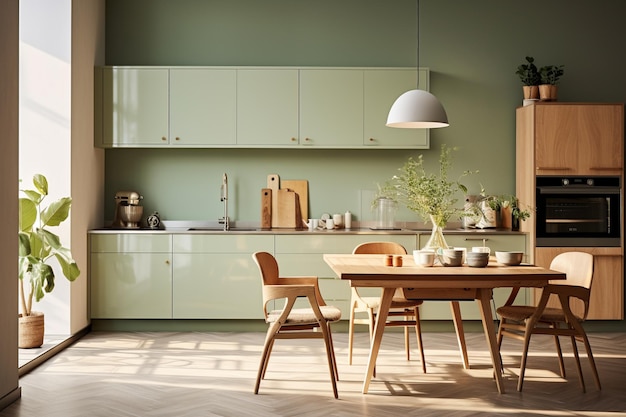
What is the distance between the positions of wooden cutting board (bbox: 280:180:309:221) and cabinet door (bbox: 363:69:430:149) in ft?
2.46

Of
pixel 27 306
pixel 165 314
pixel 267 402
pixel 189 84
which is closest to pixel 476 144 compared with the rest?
pixel 189 84

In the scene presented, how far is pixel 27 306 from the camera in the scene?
18.2 ft

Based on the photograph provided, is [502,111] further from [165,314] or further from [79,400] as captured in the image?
[79,400]

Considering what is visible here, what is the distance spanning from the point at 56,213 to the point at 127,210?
4.16ft

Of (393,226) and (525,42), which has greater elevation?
(525,42)

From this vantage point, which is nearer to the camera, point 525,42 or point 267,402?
point 267,402

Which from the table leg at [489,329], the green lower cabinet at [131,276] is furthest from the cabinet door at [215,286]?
the table leg at [489,329]

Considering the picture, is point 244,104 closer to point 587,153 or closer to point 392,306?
point 392,306

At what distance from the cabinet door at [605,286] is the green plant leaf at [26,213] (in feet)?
13.6

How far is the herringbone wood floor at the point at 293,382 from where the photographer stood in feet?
13.5

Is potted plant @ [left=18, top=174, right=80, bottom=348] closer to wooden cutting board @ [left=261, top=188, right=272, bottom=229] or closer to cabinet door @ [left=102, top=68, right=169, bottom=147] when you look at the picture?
cabinet door @ [left=102, top=68, right=169, bottom=147]

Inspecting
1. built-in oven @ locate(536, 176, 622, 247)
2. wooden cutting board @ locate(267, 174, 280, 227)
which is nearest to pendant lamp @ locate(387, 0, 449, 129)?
built-in oven @ locate(536, 176, 622, 247)

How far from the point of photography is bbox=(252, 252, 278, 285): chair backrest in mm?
4547

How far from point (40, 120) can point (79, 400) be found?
2.57m
